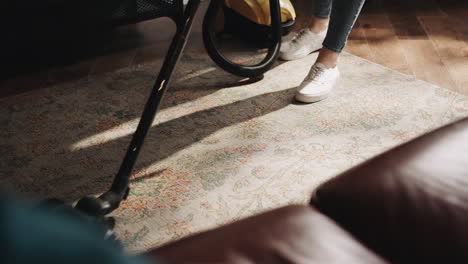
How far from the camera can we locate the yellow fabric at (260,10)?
1.76 metres

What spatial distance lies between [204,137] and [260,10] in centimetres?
76

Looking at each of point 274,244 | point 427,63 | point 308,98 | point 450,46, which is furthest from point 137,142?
point 450,46

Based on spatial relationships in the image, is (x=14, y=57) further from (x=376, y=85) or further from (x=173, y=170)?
(x=376, y=85)

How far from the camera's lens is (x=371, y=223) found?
529mm

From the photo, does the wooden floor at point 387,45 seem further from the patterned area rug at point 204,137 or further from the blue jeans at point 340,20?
the blue jeans at point 340,20

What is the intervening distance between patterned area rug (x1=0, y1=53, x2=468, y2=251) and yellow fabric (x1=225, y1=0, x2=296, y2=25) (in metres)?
0.26

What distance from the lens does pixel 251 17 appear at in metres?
1.80

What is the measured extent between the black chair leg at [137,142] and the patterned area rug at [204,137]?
0.41 ft

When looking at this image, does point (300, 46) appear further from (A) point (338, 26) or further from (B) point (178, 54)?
(B) point (178, 54)

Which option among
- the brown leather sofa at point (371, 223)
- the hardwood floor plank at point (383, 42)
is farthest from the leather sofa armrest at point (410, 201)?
the hardwood floor plank at point (383, 42)

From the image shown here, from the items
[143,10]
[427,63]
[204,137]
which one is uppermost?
[427,63]

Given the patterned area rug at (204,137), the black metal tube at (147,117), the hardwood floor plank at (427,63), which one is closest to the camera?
the black metal tube at (147,117)

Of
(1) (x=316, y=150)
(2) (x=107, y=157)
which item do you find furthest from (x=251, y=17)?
(2) (x=107, y=157)

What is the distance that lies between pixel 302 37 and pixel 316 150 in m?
0.72
